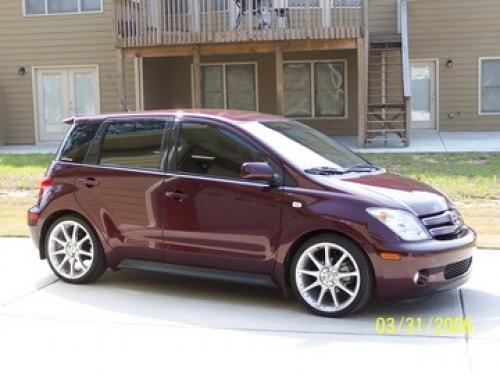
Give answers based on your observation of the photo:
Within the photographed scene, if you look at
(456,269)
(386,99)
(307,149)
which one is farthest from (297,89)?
(456,269)

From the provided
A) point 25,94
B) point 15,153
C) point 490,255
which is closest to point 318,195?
point 490,255

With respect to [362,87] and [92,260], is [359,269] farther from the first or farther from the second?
[362,87]

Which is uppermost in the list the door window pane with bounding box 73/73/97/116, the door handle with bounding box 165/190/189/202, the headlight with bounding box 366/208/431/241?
the door window pane with bounding box 73/73/97/116

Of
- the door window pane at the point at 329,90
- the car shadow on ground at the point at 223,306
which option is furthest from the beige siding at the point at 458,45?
the car shadow on ground at the point at 223,306

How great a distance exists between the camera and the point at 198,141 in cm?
644

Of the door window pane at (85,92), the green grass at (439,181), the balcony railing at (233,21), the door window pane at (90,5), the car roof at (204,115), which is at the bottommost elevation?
the green grass at (439,181)

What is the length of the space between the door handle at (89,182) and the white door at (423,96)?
46.9 feet

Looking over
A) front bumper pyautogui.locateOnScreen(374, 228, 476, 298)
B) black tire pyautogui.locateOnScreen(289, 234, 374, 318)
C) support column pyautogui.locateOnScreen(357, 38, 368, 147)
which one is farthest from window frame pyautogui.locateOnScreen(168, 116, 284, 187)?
support column pyautogui.locateOnScreen(357, 38, 368, 147)

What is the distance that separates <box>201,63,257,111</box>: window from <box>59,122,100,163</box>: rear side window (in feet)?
45.7

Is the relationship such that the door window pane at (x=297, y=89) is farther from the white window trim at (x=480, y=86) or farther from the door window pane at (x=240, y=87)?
the white window trim at (x=480, y=86)

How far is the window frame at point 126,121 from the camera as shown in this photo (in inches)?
257

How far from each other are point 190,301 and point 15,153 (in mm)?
13566

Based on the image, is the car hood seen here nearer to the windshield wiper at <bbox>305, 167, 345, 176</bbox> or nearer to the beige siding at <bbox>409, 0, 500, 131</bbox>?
the windshield wiper at <bbox>305, 167, 345, 176</bbox>

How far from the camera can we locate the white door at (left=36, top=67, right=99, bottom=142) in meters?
21.0
